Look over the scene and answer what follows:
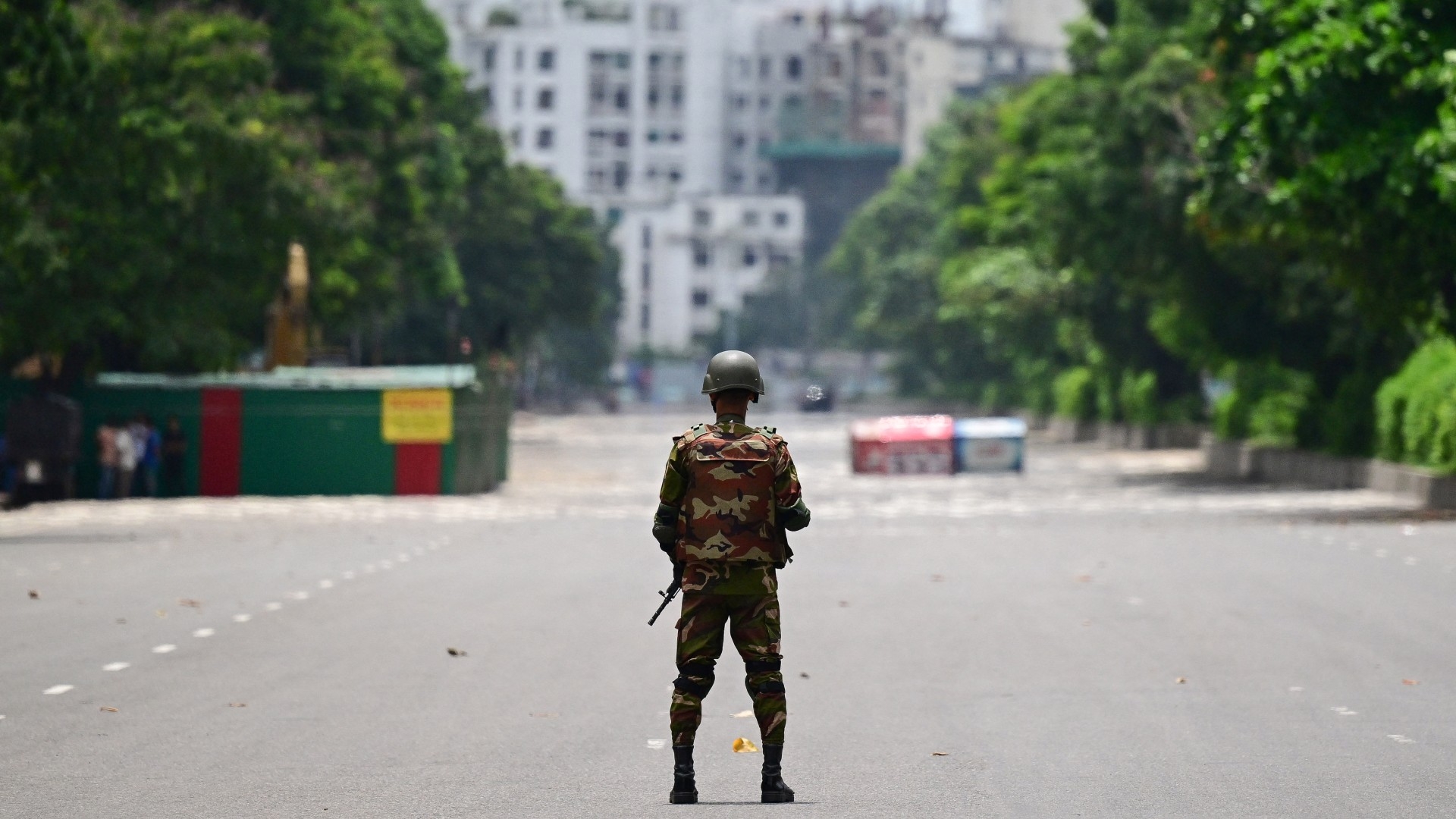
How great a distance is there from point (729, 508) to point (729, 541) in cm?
13

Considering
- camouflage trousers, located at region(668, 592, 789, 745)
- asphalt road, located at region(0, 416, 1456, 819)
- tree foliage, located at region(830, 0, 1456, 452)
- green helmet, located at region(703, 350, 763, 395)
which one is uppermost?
tree foliage, located at region(830, 0, 1456, 452)

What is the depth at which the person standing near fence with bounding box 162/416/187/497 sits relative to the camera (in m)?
38.8

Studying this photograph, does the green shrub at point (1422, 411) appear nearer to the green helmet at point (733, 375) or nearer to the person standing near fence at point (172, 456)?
Result: the person standing near fence at point (172, 456)

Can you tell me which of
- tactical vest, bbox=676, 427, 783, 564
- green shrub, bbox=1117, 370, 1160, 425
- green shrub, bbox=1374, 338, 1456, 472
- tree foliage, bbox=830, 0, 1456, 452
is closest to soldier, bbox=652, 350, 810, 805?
tactical vest, bbox=676, 427, 783, 564

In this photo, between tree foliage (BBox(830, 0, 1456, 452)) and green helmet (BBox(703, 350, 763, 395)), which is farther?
tree foliage (BBox(830, 0, 1456, 452))

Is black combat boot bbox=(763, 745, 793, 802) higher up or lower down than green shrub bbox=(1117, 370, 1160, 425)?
lower down

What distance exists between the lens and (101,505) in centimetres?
3578

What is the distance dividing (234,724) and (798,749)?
288cm

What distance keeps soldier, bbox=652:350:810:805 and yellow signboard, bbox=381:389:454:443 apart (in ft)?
98.9

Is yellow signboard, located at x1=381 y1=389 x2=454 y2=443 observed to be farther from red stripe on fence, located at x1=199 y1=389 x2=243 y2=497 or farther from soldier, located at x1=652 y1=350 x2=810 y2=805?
soldier, located at x1=652 y1=350 x2=810 y2=805

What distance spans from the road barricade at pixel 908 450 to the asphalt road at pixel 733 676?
72.8 ft

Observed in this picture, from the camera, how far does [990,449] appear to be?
51.0 metres

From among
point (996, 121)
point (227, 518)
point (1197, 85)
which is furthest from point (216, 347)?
point (996, 121)

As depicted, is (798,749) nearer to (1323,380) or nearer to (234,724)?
(234,724)
